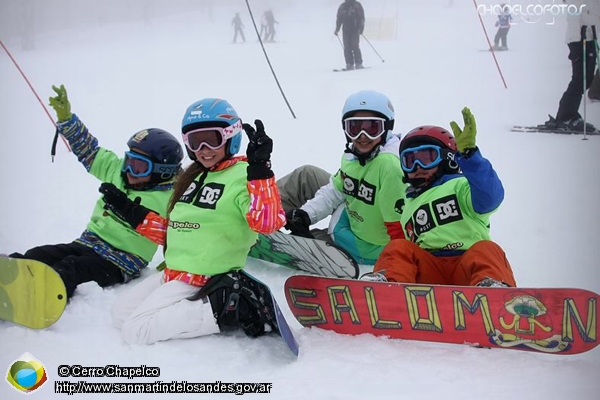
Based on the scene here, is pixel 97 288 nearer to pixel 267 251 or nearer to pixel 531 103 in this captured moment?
pixel 267 251

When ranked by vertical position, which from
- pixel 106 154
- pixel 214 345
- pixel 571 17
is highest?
pixel 571 17

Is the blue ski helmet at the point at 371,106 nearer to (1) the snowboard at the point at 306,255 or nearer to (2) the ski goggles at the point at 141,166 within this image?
(1) the snowboard at the point at 306,255

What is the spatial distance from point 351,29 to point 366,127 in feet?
35.9

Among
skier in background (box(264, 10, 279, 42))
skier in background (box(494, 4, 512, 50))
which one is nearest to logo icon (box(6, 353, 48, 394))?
skier in background (box(494, 4, 512, 50))

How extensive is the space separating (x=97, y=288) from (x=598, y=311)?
116 inches

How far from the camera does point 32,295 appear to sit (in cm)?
316

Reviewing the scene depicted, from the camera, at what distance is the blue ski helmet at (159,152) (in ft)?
12.8

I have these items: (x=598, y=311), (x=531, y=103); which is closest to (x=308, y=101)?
(x=531, y=103)

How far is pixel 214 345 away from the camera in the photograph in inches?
120

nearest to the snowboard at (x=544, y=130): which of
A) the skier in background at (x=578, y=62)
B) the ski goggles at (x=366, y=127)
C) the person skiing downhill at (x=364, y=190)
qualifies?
the skier in background at (x=578, y=62)

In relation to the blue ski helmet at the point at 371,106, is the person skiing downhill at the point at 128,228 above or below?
below

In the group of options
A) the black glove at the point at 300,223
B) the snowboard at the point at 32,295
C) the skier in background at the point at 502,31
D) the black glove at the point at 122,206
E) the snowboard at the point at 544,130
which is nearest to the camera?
the snowboard at the point at 32,295

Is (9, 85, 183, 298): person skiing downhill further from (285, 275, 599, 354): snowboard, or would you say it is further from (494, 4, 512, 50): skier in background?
(494, 4, 512, 50): skier in background

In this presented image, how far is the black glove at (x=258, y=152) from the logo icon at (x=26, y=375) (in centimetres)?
137
